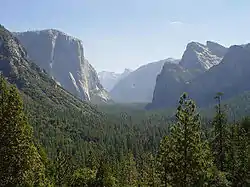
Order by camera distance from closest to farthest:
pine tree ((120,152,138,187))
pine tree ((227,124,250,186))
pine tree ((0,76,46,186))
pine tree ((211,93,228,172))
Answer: pine tree ((0,76,46,186)), pine tree ((211,93,228,172)), pine tree ((227,124,250,186)), pine tree ((120,152,138,187))

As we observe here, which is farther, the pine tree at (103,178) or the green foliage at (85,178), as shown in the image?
the green foliage at (85,178)

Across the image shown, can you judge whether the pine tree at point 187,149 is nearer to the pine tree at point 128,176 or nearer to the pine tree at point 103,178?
the pine tree at point 103,178

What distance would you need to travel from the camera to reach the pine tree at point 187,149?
31344 mm

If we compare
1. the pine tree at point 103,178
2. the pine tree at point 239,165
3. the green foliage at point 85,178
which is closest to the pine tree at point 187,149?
the pine tree at point 239,165

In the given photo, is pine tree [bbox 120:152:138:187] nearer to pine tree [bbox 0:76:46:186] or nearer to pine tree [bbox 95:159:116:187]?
pine tree [bbox 95:159:116:187]

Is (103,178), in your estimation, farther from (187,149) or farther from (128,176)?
(187,149)

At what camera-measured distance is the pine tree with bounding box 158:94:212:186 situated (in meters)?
31.3

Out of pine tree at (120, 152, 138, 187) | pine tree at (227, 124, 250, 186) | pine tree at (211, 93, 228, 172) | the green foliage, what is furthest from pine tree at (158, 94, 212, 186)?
pine tree at (120, 152, 138, 187)

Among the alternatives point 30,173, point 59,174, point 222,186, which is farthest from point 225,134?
point 59,174

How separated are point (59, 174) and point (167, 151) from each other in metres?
53.2

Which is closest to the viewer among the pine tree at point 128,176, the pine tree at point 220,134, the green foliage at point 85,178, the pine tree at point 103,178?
the pine tree at point 220,134

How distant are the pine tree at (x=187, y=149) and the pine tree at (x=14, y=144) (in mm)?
13024

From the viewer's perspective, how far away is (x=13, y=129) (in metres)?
25.7

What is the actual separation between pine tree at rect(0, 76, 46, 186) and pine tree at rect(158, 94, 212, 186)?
13.0m
